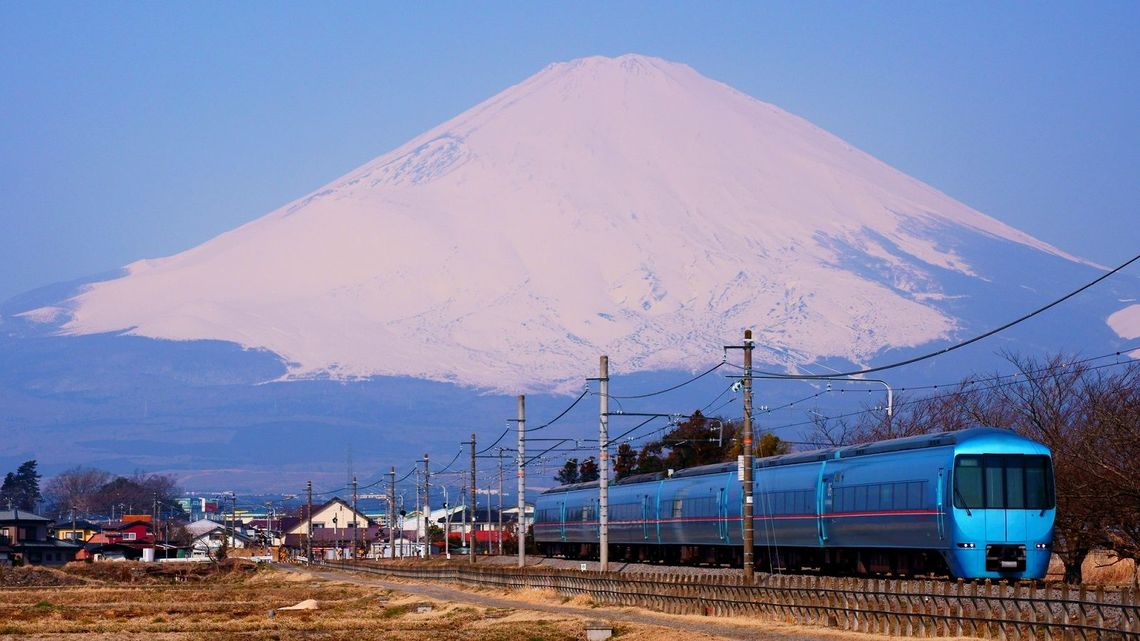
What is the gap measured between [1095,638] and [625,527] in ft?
150

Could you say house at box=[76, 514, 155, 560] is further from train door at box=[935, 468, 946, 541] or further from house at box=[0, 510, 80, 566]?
train door at box=[935, 468, 946, 541]

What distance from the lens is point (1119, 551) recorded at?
45.6 m

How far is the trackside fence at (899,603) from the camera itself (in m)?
26.6

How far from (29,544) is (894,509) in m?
106

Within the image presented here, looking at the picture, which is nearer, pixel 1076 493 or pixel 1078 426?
pixel 1076 493

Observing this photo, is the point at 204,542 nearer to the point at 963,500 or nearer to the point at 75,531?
the point at 75,531

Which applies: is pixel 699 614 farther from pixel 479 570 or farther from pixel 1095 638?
pixel 479 570

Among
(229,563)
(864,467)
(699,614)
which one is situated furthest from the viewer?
(229,563)

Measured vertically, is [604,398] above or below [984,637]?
above

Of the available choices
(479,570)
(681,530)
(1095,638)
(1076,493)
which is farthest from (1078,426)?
(1095,638)

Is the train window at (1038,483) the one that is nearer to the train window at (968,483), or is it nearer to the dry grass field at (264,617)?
the train window at (968,483)

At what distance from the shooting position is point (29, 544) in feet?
444

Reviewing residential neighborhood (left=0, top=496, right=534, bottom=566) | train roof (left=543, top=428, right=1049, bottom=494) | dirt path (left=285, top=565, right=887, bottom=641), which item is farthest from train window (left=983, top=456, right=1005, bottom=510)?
residential neighborhood (left=0, top=496, right=534, bottom=566)

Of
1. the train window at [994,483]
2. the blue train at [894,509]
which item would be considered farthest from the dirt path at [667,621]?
the train window at [994,483]
